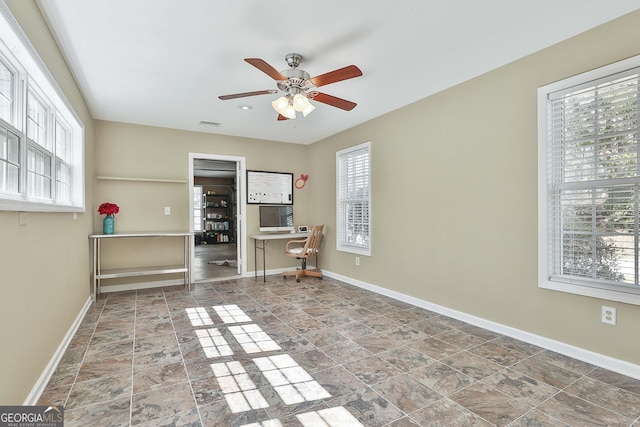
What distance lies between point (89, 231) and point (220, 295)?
71.9 inches


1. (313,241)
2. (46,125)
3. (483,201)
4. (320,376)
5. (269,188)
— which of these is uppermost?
(46,125)

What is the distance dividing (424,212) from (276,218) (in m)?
2.84

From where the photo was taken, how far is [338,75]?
248 cm

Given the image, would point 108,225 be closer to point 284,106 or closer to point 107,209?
point 107,209

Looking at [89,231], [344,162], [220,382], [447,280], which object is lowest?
[220,382]

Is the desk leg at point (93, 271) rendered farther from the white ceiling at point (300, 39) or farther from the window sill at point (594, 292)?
the window sill at point (594, 292)

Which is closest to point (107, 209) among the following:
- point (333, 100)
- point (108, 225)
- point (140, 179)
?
point (108, 225)

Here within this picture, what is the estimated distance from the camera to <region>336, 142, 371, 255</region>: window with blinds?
4.77 meters

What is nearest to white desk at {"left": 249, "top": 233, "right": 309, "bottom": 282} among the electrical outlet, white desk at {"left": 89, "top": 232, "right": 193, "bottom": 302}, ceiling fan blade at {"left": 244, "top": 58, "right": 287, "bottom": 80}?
white desk at {"left": 89, "top": 232, "right": 193, "bottom": 302}

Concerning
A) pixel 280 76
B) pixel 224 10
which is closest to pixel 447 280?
pixel 280 76

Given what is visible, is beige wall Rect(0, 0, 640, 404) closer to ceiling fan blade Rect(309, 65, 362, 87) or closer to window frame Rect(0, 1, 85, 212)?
window frame Rect(0, 1, 85, 212)

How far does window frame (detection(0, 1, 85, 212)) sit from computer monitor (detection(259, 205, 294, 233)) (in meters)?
2.70

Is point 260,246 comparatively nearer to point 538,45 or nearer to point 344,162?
point 344,162

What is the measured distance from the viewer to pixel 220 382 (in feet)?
7.04
